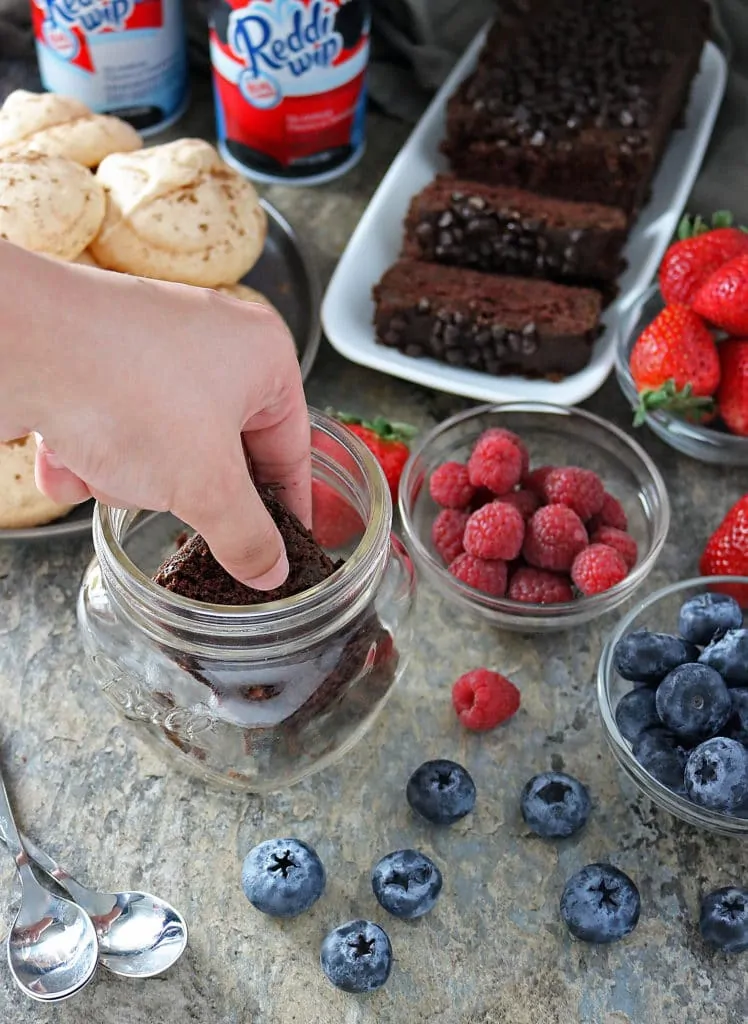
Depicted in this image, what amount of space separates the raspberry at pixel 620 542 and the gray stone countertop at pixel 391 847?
105mm

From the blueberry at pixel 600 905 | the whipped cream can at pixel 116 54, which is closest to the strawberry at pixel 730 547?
the blueberry at pixel 600 905

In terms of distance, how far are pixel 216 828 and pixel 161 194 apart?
0.84 metres

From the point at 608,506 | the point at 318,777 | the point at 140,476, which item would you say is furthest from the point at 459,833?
the point at 140,476

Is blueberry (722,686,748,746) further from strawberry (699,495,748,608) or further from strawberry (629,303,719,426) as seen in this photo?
strawberry (629,303,719,426)

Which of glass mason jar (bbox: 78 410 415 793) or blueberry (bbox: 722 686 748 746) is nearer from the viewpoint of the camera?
glass mason jar (bbox: 78 410 415 793)

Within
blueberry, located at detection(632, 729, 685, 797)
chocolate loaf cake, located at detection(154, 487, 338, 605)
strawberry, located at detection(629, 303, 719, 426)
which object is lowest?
blueberry, located at detection(632, 729, 685, 797)

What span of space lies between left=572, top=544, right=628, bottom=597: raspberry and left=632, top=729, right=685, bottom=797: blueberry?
7.5 inches

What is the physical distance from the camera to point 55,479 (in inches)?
40.5

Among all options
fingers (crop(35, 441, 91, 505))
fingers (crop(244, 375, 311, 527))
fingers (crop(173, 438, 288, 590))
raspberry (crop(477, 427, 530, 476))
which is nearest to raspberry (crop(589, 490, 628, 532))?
raspberry (crop(477, 427, 530, 476))

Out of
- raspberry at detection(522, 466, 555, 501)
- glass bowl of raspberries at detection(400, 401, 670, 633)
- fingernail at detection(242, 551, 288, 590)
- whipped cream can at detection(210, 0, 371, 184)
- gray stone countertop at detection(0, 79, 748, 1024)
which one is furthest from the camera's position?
whipped cream can at detection(210, 0, 371, 184)

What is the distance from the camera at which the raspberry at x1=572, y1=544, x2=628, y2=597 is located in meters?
1.27

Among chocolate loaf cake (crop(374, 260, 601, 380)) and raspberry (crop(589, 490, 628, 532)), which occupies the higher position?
chocolate loaf cake (crop(374, 260, 601, 380))

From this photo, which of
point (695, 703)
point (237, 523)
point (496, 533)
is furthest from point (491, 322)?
point (237, 523)

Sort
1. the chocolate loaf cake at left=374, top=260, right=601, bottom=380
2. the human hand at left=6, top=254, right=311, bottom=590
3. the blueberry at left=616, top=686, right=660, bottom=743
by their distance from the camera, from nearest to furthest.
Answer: the human hand at left=6, top=254, right=311, bottom=590 < the blueberry at left=616, top=686, right=660, bottom=743 < the chocolate loaf cake at left=374, top=260, right=601, bottom=380
